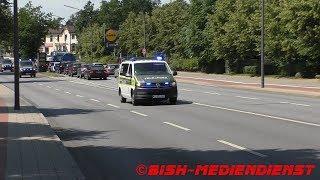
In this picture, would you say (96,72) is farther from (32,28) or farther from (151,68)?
(32,28)

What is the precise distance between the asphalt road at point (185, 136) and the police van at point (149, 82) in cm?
161

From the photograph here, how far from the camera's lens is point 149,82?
2420 centimetres

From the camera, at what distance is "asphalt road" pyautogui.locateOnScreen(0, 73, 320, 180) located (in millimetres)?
10680

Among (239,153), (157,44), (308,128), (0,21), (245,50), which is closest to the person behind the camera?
(239,153)

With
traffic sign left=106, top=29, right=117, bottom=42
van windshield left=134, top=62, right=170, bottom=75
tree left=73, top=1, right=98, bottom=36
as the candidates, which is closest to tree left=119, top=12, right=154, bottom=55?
traffic sign left=106, top=29, right=117, bottom=42

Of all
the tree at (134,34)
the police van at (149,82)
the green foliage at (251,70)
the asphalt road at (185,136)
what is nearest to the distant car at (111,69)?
the tree at (134,34)

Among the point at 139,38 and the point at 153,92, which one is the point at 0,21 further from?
the point at 139,38

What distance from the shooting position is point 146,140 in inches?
535

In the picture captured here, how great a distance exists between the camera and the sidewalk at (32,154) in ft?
29.4

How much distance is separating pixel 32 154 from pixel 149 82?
1349 cm

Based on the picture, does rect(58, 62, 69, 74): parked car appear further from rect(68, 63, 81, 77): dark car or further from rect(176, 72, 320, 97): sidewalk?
rect(176, 72, 320, 97): sidewalk

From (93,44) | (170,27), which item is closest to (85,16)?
(93,44)

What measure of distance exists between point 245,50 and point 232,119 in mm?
41493

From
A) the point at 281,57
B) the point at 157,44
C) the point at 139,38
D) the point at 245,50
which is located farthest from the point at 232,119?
the point at 139,38
